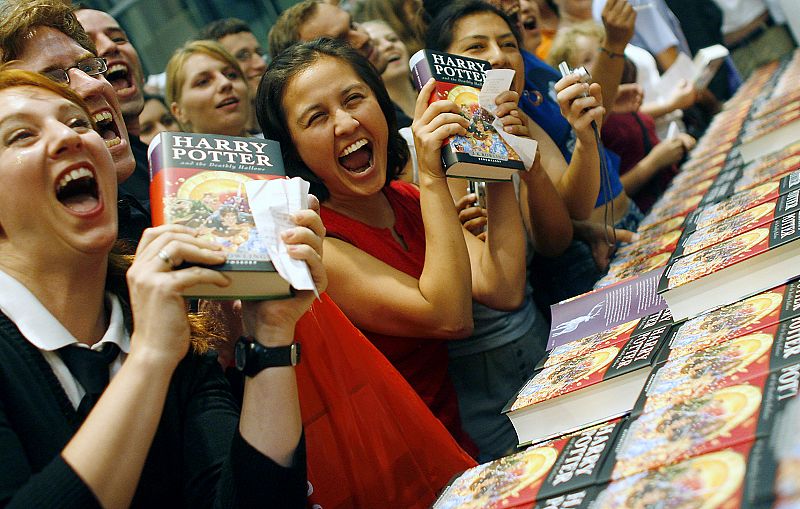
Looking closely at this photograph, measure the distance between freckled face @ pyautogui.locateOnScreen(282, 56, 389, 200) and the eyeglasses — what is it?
18.9 inches

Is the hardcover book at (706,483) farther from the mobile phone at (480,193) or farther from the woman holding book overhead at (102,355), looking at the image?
the mobile phone at (480,193)

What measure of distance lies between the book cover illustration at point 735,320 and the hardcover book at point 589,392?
43 millimetres

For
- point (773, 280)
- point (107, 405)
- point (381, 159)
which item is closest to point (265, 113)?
point (381, 159)

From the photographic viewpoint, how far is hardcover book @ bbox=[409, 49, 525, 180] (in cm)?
170

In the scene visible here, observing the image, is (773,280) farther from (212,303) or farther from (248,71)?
(248,71)

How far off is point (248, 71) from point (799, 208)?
287 centimetres

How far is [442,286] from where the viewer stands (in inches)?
68.0

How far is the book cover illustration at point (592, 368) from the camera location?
3.99 ft

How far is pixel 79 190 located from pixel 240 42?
Result: 271 cm

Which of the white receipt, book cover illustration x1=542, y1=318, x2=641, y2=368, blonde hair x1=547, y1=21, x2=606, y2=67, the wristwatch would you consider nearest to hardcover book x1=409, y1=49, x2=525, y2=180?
the white receipt

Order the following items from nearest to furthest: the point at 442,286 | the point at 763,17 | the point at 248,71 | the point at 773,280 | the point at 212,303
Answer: the point at 773,280 → the point at 212,303 → the point at 442,286 → the point at 248,71 → the point at 763,17

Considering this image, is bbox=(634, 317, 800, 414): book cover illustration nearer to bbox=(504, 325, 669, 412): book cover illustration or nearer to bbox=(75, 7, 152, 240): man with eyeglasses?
bbox=(504, 325, 669, 412): book cover illustration

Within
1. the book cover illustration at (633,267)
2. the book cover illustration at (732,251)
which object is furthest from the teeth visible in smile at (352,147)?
the book cover illustration at (732,251)

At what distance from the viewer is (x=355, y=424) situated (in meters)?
1.39
